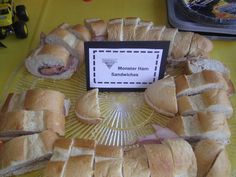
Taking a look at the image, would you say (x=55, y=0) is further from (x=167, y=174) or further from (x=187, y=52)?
(x=167, y=174)

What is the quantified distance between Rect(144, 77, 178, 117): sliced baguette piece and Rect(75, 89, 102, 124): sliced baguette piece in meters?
0.20

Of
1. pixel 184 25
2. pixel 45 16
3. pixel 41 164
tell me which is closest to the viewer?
pixel 41 164

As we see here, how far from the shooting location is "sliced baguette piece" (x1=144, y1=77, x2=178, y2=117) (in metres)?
1.21

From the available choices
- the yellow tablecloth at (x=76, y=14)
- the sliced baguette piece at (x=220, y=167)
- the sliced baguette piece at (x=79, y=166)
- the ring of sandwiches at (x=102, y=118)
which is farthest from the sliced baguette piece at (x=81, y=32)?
the sliced baguette piece at (x=220, y=167)

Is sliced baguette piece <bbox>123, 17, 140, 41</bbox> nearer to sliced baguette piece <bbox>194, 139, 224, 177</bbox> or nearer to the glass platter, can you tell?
the glass platter

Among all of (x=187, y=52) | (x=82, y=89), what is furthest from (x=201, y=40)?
(x=82, y=89)

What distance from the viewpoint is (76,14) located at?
1704mm

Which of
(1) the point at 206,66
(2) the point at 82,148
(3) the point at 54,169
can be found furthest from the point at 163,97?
(3) the point at 54,169

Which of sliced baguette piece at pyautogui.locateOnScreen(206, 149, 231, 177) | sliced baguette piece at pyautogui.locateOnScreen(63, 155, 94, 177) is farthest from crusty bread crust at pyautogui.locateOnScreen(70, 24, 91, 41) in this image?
sliced baguette piece at pyautogui.locateOnScreen(206, 149, 231, 177)

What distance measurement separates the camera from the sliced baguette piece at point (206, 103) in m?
1.17

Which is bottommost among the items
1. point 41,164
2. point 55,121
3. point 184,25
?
point 41,164

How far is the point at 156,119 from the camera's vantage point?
1.25 m

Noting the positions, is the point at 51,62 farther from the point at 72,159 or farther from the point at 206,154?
the point at 206,154

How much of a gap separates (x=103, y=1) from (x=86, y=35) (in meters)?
0.45
